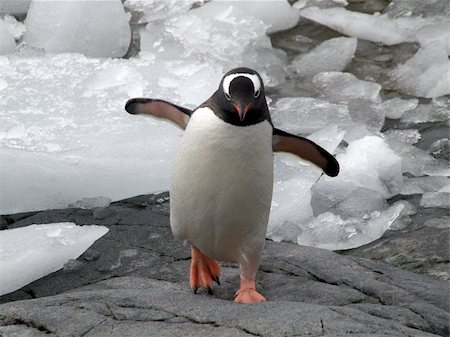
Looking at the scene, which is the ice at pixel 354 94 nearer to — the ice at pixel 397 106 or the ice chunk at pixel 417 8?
the ice at pixel 397 106

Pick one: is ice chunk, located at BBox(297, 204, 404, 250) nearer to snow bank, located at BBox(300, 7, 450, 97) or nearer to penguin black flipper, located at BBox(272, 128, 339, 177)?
penguin black flipper, located at BBox(272, 128, 339, 177)

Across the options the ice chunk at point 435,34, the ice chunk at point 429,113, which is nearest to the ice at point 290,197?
the ice chunk at point 429,113

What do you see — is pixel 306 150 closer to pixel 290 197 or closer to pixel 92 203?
pixel 290 197

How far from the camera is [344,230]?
3320 millimetres

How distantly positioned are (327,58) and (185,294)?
2.85 m

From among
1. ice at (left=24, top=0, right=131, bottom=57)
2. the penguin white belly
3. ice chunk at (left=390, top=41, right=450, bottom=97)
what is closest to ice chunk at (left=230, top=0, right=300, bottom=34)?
ice at (left=24, top=0, right=131, bottom=57)

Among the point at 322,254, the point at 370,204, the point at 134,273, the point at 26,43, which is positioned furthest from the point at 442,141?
the point at 26,43

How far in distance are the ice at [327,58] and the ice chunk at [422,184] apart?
1.33 metres

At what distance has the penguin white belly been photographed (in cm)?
228

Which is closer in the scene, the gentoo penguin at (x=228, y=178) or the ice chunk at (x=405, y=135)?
the gentoo penguin at (x=228, y=178)

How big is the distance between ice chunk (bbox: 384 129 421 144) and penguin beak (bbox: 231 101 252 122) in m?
1.99

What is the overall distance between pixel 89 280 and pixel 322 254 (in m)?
0.76

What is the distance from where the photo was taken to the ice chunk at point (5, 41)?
180 inches

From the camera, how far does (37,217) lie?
3215 mm
